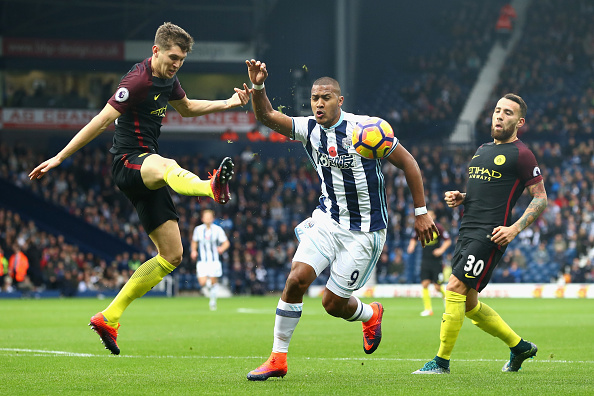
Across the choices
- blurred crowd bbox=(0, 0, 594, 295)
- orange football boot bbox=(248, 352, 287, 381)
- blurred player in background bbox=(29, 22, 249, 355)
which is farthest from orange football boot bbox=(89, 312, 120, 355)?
blurred crowd bbox=(0, 0, 594, 295)

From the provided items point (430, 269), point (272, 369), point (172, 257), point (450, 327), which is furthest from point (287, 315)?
point (430, 269)

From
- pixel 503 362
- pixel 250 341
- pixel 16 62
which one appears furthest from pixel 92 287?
pixel 503 362

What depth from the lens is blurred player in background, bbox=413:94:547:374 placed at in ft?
25.9

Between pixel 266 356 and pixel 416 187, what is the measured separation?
3252 millimetres

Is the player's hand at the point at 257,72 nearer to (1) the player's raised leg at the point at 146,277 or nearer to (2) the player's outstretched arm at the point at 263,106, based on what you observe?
(2) the player's outstretched arm at the point at 263,106

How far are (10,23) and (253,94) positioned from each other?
29908 millimetres

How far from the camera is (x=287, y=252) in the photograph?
3186 centimetres

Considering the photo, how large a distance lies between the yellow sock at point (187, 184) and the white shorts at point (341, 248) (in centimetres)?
126

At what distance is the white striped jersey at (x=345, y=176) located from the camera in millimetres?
7620

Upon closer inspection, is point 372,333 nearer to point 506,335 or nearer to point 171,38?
point 506,335

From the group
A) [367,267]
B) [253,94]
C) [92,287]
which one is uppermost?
[253,94]

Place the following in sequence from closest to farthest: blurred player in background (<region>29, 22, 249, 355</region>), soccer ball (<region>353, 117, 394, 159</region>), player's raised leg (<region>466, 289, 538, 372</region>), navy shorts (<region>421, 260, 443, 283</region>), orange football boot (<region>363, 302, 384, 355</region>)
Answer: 1. blurred player in background (<region>29, 22, 249, 355</region>)
2. soccer ball (<region>353, 117, 394, 159</region>)
3. player's raised leg (<region>466, 289, 538, 372</region>)
4. orange football boot (<region>363, 302, 384, 355</region>)
5. navy shorts (<region>421, 260, 443, 283</region>)

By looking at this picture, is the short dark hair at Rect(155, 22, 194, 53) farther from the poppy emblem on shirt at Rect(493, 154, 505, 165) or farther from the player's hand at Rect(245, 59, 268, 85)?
Answer: the poppy emblem on shirt at Rect(493, 154, 505, 165)

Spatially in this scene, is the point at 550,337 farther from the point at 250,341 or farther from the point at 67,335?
the point at 67,335
